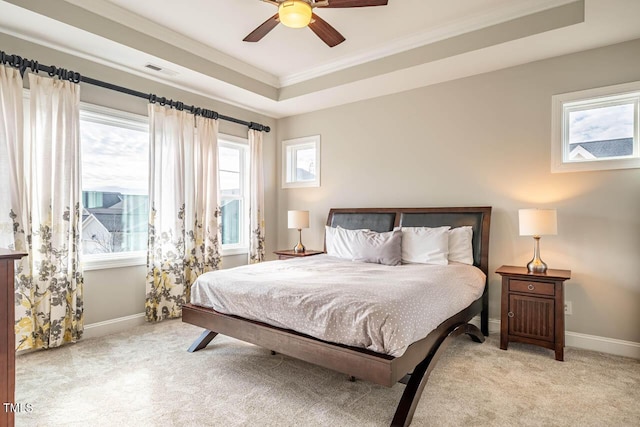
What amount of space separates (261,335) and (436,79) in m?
3.31

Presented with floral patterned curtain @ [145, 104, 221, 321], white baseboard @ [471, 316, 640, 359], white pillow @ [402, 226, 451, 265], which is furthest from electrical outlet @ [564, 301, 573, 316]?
floral patterned curtain @ [145, 104, 221, 321]

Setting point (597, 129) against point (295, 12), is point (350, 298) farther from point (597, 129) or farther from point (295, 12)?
point (597, 129)

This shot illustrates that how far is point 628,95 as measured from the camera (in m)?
3.12

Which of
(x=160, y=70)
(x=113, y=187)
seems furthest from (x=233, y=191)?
(x=160, y=70)

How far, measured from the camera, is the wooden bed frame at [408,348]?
Answer: 6.47 ft

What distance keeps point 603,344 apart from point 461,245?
145 cm

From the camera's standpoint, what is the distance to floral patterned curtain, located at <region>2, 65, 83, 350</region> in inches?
115

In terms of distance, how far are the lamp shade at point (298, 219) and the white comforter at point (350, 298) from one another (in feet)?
4.83

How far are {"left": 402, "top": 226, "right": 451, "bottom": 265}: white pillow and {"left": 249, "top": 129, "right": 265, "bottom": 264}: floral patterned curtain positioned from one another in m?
2.27

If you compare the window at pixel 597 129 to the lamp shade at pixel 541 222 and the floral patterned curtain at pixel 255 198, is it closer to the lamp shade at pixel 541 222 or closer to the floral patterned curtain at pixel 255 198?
the lamp shade at pixel 541 222

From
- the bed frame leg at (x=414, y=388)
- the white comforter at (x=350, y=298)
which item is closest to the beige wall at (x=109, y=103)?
the white comforter at (x=350, y=298)

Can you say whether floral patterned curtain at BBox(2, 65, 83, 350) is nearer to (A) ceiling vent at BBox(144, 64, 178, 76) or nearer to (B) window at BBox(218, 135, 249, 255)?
(A) ceiling vent at BBox(144, 64, 178, 76)

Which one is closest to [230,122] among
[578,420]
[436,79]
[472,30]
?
[436,79]

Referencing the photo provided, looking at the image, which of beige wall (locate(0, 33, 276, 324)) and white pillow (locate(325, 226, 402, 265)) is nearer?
beige wall (locate(0, 33, 276, 324))
